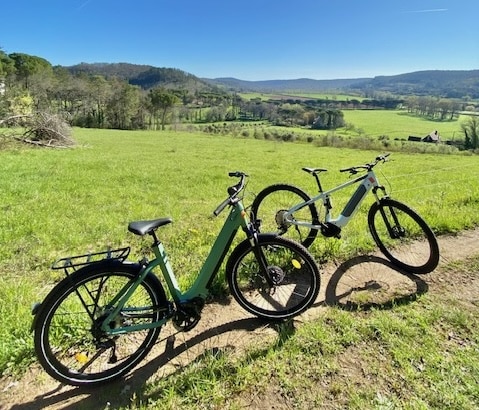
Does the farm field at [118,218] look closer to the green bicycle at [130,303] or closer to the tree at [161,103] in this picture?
the green bicycle at [130,303]

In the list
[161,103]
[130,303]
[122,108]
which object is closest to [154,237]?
[130,303]

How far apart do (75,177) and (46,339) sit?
10250mm

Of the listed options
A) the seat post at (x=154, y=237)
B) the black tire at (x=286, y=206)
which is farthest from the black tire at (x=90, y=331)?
the black tire at (x=286, y=206)

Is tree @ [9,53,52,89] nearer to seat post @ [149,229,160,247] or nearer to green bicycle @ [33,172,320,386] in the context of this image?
green bicycle @ [33,172,320,386]

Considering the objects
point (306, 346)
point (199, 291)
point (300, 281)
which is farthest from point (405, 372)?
point (199, 291)

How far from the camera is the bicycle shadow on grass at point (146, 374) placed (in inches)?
93.0

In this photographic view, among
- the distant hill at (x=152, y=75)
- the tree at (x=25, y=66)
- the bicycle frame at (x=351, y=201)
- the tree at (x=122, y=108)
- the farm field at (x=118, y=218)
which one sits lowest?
the farm field at (x=118, y=218)

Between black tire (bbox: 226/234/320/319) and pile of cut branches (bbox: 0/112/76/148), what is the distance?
74.9ft

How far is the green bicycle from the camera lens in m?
2.42

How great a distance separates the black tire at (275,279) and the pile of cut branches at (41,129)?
22.8 m

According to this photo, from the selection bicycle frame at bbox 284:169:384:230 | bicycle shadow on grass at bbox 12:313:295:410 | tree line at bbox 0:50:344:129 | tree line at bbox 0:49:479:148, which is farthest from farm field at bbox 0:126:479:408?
tree line at bbox 0:50:344:129

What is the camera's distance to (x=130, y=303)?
3.09m

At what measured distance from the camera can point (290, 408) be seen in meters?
2.26

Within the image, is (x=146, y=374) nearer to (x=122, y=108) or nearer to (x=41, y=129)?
(x=41, y=129)
